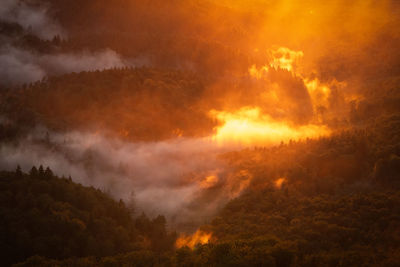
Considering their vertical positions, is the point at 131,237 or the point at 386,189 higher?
the point at 386,189

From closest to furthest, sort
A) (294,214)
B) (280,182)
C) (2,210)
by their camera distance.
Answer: (2,210)
(294,214)
(280,182)

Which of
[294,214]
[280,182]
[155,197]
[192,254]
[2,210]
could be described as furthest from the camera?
[155,197]

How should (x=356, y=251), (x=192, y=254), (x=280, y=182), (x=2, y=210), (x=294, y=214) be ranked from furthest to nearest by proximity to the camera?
(x=280, y=182) → (x=294, y=214) → (x=2, y=210) → (x=192, y=254) → (x=356, y=251)

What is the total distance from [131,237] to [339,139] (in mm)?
87007

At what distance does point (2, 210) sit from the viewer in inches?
3834

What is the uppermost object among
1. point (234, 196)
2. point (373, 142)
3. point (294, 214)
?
point (373, 142)

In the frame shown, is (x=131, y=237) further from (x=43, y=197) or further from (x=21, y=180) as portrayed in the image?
(x=21, y=180)

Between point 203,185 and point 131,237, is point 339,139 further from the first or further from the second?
point 131,237

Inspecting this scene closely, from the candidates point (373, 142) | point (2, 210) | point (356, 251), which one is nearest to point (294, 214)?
point (356, 251)

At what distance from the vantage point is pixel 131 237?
10588cm

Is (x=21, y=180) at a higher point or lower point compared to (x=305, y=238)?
higher

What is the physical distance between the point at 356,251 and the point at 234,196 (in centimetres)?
6833

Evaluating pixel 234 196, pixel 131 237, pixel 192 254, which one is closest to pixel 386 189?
pixel 234 196

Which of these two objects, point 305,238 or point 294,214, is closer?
point 305,238
